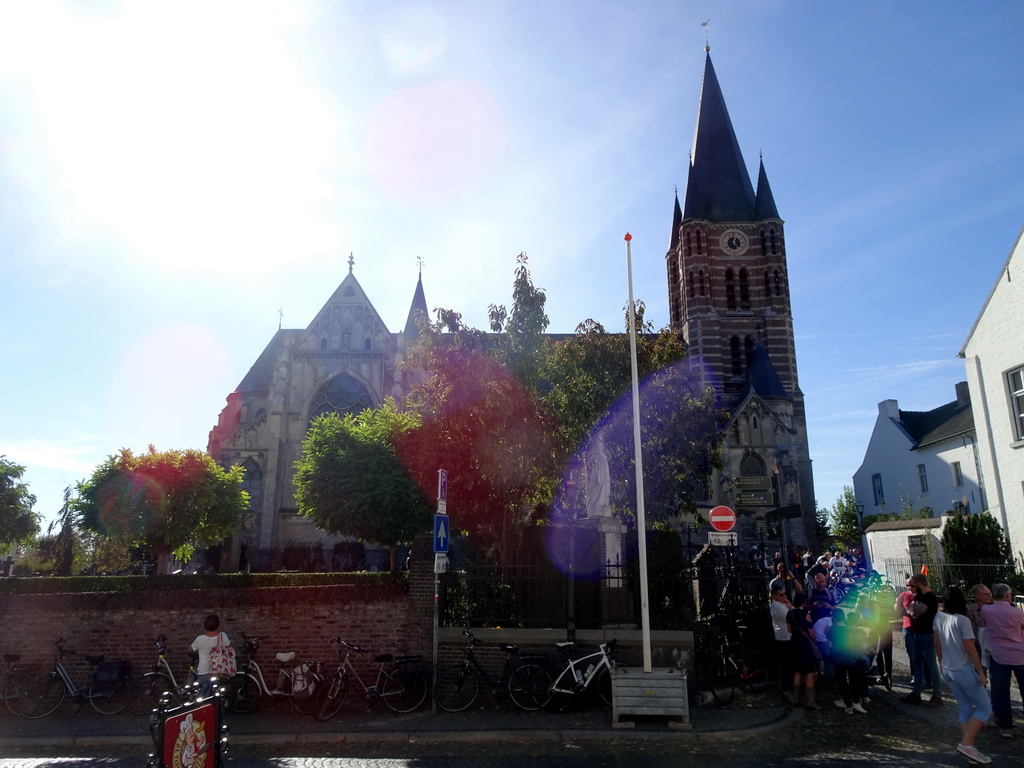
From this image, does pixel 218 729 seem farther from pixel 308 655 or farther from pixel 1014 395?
pixel 1014 395

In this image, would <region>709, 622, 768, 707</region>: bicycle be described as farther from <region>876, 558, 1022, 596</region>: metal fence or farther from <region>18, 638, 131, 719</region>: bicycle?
<region>18, 638, 131, 719</region>: bicycle

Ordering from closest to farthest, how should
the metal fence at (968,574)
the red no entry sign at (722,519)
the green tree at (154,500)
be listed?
1. the red no entry sign at (722,519)
2. the metal fence at (968,574)
3. the green tree at (154,500)

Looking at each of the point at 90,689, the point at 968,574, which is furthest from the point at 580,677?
the point at 968,574

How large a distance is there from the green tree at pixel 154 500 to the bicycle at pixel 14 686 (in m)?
15.5

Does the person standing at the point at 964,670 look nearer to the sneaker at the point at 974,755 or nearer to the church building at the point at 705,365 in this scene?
the sneaker at the point at 974,755

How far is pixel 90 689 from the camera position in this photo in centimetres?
1095

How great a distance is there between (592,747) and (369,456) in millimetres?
16538

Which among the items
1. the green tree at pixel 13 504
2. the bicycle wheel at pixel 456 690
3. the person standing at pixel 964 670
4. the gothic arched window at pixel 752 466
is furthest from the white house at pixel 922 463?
the green tree at pixel 13 504

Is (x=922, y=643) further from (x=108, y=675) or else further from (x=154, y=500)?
(x=154, y=500)

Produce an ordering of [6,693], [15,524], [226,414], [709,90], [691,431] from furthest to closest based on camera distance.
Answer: [709,90], [226,414], [15,524], [691,431], [6,693]

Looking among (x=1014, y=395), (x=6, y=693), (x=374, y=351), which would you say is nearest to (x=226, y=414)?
(x=374, y=351)

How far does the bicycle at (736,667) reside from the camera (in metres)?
11.0

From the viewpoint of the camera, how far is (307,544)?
126 ft

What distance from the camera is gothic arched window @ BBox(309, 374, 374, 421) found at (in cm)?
4112
